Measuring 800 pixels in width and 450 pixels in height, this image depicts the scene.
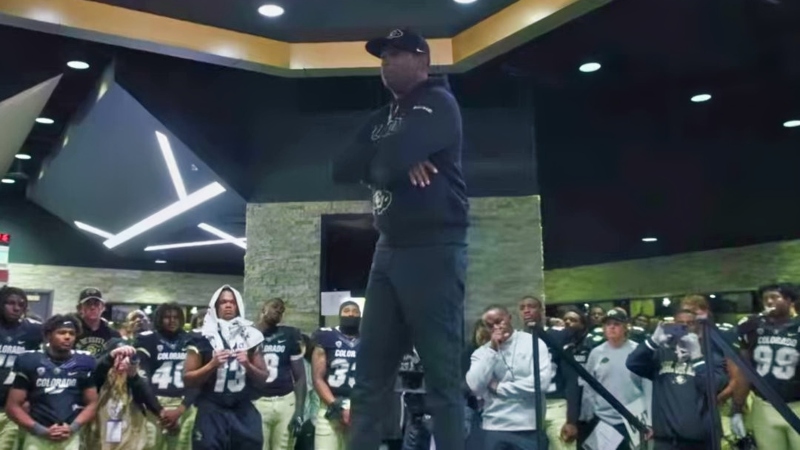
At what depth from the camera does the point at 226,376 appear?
4902 mm

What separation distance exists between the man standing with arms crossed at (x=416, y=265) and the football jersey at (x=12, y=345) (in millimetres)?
4397

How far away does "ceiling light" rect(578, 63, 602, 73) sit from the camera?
754 centimetres

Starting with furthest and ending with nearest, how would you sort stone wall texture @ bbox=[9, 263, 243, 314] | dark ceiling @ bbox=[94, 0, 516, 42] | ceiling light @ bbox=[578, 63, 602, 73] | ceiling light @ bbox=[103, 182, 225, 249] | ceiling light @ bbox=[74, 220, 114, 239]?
stone wall texture @ bbox=[9, 263, 243, 314] → ceiling light @ bbox=[74, 220, 114, 239] → ceiling light @ bbox=[103, 182, 225, 249] → ceiling light @ bbox=[578, 63, 602, 73] → dark ceiling @ bbox=[94, 0, 516, 42]

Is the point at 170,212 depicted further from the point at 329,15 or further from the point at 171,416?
the point at 171,416

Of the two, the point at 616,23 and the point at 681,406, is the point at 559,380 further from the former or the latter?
the point at 616,23

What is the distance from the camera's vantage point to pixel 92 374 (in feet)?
17.1

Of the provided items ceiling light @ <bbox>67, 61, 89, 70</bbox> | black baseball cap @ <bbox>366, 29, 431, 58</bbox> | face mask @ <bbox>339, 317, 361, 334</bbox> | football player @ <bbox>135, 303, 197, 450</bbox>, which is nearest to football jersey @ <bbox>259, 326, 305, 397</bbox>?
face mask @ <bbox>339, 317, 361, 334</bbox>

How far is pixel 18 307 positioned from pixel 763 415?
5279 millimetres

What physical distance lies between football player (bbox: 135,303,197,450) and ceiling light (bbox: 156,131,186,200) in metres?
3.38

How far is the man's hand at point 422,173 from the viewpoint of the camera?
1895 mm

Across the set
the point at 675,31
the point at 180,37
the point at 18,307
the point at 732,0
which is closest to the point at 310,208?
the point at 180,37

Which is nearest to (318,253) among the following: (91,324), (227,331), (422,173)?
(91,324)

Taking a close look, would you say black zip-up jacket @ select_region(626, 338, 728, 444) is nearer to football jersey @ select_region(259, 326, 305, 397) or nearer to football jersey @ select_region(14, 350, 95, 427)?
football jersey @ select_region(259, 326, 305, 397)

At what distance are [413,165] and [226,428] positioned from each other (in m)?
3.44
